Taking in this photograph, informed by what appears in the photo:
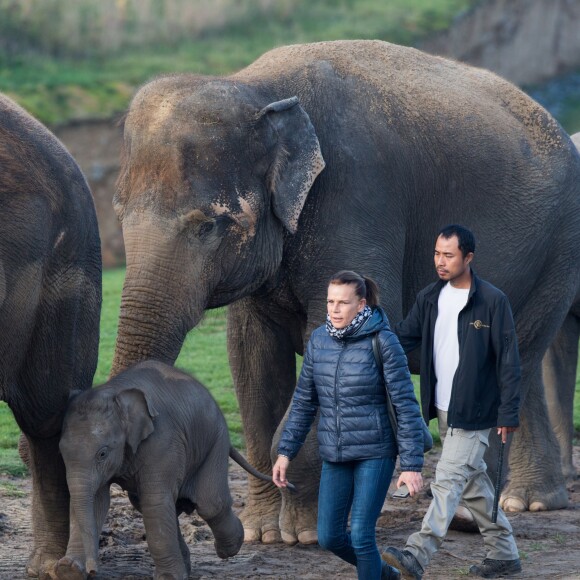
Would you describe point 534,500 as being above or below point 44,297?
below

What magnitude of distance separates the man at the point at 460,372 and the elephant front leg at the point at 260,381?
1544 millimetres

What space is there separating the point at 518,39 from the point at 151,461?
93.1 ft

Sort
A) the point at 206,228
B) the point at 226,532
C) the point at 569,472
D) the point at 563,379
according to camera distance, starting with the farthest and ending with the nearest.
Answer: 1. the point at 563,379
2. the point at 569,472
3. the point at 206,228
4. the point at 226,532

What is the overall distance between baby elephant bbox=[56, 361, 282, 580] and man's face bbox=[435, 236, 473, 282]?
1.28 meters

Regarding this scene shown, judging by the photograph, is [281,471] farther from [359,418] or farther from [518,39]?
[518,39]

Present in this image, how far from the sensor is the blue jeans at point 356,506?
5973 millimetres

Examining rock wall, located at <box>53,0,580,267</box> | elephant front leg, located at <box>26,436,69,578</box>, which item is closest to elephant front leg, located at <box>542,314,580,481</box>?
elephant front leg, located at <box>26,436,69,578</box>

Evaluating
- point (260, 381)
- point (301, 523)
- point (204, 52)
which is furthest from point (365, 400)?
point (204, 52)

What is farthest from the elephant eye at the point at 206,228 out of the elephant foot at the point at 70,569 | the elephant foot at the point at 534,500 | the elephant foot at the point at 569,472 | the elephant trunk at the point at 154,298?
the elephant foot at the point at 569,472

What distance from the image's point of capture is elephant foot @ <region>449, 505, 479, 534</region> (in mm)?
7930

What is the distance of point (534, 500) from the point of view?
29.8ft

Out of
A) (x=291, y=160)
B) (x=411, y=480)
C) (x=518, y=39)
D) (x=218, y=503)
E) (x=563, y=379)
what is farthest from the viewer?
(x=518, y=39)

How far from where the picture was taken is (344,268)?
742 cm

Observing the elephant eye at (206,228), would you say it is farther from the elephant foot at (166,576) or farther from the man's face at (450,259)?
the elephant foot at (166,576)
